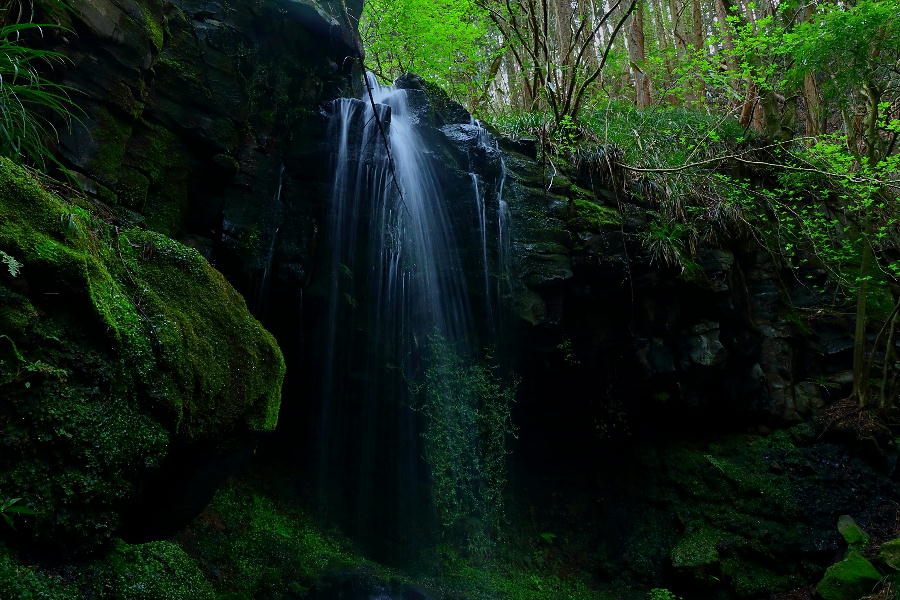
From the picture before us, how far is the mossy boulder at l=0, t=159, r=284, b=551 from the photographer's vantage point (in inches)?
73.7

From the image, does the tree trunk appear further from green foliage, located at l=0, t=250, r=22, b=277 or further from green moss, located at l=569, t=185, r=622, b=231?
green foliage, located at l=0, t=250, r=22, b=277

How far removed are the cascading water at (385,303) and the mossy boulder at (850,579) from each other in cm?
470

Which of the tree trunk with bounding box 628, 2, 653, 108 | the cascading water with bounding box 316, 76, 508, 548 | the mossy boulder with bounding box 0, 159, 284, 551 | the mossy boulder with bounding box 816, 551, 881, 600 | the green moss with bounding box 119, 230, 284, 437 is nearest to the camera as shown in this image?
the mossy boulder with bounding box 0, 159, 284, 551

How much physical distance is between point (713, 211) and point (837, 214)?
3.36 meters

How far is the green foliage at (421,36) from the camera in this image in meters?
10.4

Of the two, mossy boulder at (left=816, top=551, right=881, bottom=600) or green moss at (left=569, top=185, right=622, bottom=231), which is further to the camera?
green moss at (left=569, top=185, right=622, bottom=231)

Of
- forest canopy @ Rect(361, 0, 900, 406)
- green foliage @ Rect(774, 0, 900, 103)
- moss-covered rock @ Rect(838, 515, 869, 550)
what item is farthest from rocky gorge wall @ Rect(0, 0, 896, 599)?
green foliage @ Rect(774, 0, 900, 103)

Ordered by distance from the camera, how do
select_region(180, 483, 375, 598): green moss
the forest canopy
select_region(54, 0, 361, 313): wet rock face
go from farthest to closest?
the forest canopy
select_region(180, 483, 375, 598): green moss
select_region(54, 0, 361, 313): wet rock face

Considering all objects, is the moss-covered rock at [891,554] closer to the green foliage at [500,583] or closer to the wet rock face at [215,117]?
the green foliage at [500,583]

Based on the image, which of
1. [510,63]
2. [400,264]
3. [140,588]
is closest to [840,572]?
[400,264]

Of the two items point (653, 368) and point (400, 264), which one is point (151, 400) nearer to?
point (400, 264)

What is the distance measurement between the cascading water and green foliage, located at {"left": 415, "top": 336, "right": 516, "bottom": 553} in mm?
223

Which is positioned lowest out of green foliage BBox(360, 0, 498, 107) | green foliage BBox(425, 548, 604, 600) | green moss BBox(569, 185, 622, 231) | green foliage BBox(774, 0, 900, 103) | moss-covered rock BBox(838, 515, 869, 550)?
green foliage BBox(425, 548, 604, 600)

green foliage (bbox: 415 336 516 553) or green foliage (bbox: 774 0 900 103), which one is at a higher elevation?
green foliage (bbox: 774 0 900 103)
